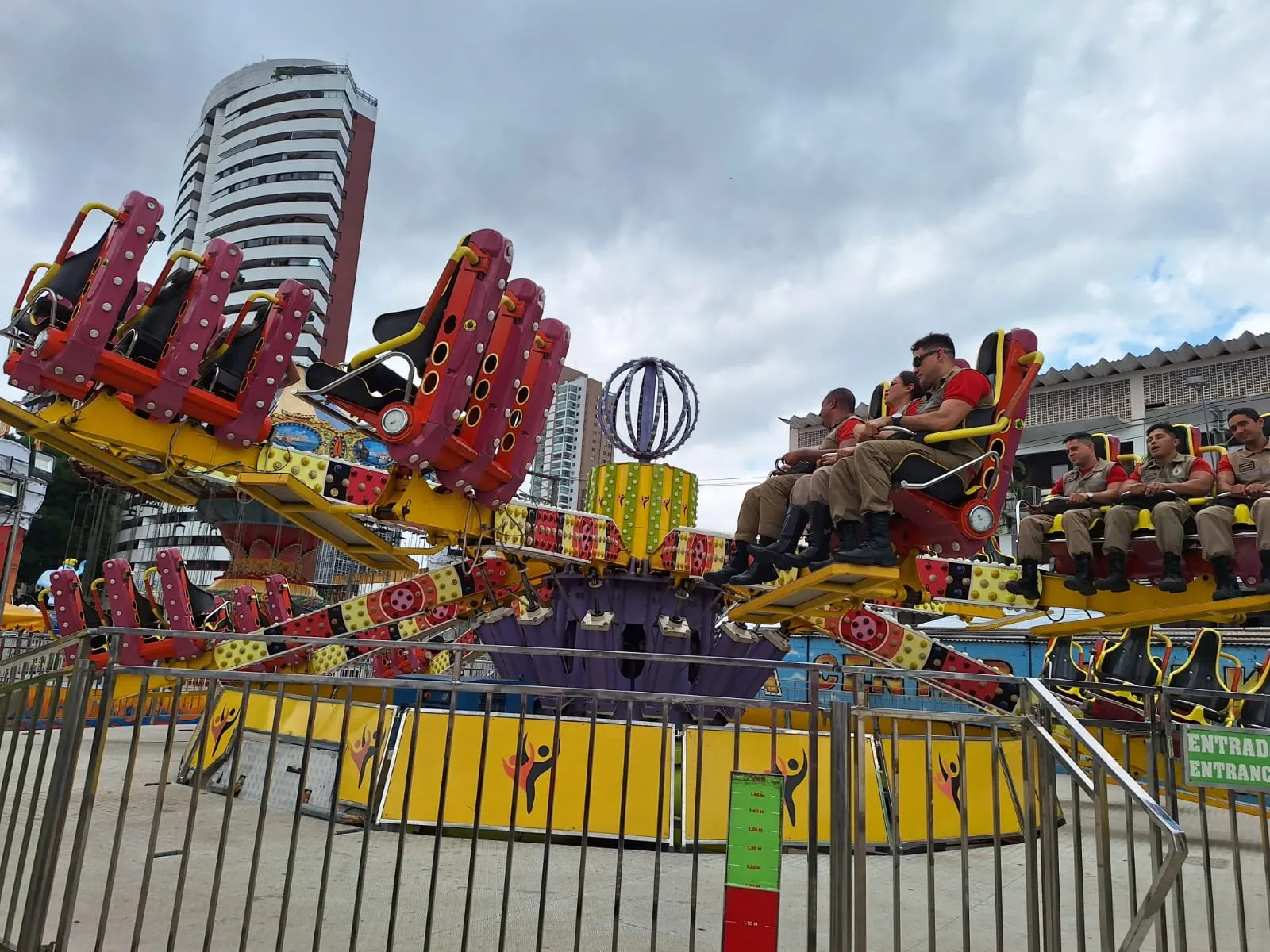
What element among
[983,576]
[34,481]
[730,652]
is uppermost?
[34,481]

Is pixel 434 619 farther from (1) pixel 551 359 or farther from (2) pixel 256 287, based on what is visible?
(2) pixel 256 287

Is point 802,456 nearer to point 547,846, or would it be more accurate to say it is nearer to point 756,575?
point 756,575

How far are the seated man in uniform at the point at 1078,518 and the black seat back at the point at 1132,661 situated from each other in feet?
11.3

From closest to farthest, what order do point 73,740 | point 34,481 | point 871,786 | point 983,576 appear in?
point 73,740 < point 871,786 < point 983,576 < point 34,481

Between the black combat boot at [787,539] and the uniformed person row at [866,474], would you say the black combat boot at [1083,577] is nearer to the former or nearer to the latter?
the uniformed person row at [866,474]

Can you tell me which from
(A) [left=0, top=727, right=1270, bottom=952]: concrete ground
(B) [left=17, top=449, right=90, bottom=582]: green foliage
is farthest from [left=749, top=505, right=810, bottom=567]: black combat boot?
(B) [left=17, top=449, right=90, bottom=582]: green foliage

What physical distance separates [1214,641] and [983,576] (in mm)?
3822

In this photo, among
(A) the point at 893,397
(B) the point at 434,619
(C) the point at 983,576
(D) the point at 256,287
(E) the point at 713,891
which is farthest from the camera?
(D) the point at 256,287

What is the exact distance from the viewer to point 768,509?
261 inches

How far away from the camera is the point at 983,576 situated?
24.1 ft

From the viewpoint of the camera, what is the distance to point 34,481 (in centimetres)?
2628

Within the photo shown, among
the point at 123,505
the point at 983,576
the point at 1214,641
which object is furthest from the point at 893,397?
the point at 123,505

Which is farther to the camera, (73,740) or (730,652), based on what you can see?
(730,652)

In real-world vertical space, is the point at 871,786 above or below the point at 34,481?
below
